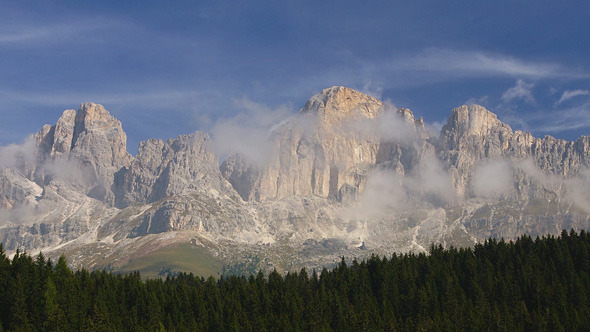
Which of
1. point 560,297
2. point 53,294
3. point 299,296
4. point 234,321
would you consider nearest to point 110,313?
point 53,294

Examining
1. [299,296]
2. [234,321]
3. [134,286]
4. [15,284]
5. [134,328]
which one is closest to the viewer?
[15,284]

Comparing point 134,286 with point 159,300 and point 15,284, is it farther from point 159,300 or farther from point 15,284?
point 15,284

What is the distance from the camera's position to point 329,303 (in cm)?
18838

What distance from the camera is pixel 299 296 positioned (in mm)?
192750

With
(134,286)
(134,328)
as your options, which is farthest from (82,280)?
(134,328)

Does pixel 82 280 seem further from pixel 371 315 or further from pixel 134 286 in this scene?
pixel 371 315

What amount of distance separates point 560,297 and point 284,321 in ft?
274

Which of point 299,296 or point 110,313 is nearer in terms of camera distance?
point 110,313

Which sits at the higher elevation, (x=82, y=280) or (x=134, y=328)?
(x=82, y=280)

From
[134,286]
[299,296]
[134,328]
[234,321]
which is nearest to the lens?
[134,328]

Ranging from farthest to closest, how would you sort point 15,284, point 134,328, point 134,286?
point 134,286, point 134,328, point 15,284

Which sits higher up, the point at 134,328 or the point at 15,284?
the point at 15,284

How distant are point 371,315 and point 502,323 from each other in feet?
116

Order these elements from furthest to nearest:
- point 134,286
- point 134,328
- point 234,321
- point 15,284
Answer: point 134,286, point 234,321, point 134,328, point 15,284
